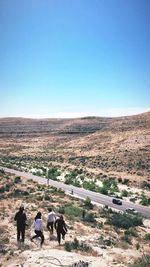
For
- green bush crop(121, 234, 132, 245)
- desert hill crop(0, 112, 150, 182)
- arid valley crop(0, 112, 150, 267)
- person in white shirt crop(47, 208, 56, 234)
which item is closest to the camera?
arid valley crop(0, 112, 150, 267)

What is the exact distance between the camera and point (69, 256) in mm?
13055

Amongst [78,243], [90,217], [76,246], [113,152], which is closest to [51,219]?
[78,243]

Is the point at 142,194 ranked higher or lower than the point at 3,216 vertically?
lower

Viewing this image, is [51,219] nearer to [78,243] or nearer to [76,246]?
[78,243]

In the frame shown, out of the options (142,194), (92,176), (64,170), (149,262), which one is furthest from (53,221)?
(64,170)

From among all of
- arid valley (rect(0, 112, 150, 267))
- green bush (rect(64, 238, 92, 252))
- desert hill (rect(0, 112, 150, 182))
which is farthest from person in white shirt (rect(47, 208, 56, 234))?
desert hill (rect(0, 112, 150, 182))

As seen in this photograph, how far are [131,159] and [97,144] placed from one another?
27.5 metres

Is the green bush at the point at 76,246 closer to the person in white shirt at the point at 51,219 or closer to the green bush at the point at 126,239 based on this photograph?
the person in white shirt at the point at 51,219

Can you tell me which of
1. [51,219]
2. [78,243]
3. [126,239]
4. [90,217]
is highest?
[51,219]

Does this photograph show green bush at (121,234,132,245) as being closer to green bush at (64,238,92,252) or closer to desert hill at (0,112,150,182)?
green bush at (64,238,92,252)

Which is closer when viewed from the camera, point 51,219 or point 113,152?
point 51,219

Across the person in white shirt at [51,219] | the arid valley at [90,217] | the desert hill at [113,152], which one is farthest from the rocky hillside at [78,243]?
the desert hill at [113,152]

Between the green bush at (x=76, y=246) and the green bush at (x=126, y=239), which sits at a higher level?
the green bush at (x=76, y=246)

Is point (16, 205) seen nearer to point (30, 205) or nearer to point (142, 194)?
point (30, 205)
